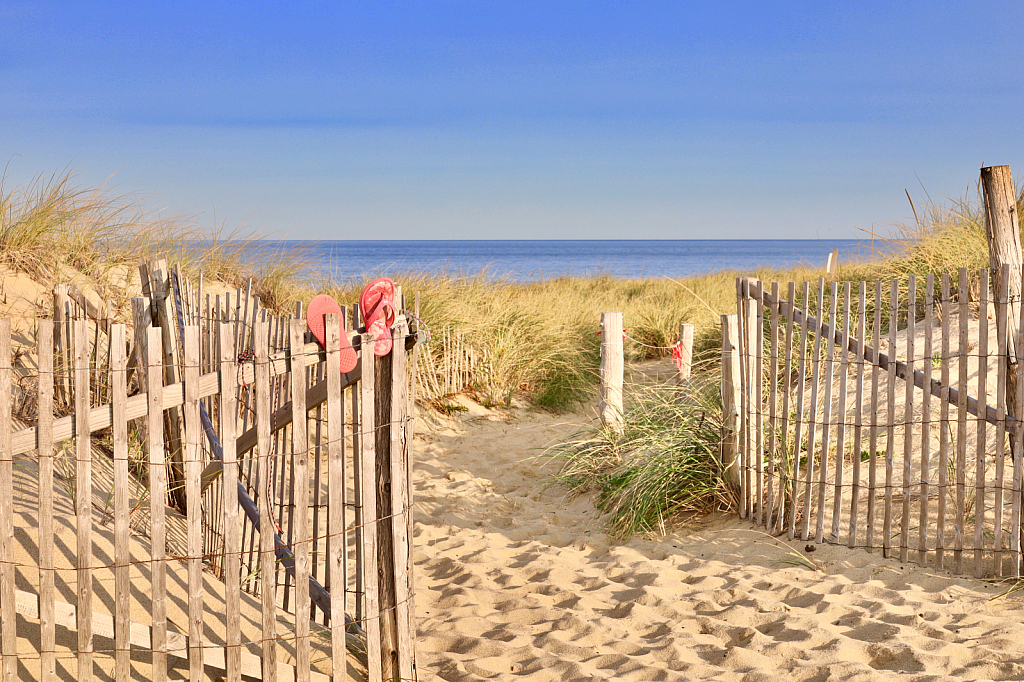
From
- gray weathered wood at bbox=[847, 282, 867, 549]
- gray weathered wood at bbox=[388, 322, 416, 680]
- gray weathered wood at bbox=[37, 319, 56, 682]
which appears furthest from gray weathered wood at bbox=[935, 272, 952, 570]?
gray weathered wood at bbox=[37, 319, 56, 682]

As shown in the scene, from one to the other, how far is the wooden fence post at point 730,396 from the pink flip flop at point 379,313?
2.66 m

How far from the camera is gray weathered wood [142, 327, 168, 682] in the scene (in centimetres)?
230

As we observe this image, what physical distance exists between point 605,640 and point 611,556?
1031 millimetres

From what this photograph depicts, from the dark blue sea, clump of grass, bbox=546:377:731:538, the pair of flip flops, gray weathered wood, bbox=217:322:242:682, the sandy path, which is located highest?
the dark blue sea

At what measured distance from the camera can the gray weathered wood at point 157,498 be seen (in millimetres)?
2305

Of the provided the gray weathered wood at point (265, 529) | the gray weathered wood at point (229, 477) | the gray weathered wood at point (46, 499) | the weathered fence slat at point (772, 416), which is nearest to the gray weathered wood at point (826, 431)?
the weathered fence slat at point (772, 416)

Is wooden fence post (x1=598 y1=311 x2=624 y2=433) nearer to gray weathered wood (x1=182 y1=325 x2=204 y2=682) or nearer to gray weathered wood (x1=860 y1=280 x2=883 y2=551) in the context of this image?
gray weathered wood (x1=860 y1=280 x2=883 y2=551)

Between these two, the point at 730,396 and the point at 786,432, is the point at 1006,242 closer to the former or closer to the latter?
the point at 786,432

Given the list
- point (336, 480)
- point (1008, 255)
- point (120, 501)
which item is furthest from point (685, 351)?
point (120, 501)

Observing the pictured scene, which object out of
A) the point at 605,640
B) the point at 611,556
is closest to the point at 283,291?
the point at 611,556

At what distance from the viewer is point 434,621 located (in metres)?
3.76

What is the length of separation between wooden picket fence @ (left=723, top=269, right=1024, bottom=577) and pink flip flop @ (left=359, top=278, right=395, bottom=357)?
7.23ft

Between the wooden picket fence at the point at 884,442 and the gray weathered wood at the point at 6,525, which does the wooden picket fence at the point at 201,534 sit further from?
the wooden picket fence at the point at 884,442

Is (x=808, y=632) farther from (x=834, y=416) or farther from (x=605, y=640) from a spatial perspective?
(x=834, y=416)
